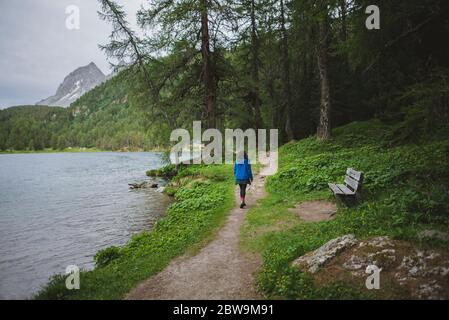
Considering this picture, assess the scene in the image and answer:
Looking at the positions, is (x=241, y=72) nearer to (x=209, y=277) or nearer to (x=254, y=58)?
(x=254, y=58)

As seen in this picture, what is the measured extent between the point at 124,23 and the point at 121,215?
15998 millimetres

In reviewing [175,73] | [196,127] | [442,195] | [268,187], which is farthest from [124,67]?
[442,195]

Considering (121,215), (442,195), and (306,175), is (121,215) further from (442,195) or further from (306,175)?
(442,195)

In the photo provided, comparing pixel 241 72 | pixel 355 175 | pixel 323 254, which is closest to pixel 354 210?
pixel 355 175

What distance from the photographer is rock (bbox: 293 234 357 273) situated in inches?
225

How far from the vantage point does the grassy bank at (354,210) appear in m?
5.66

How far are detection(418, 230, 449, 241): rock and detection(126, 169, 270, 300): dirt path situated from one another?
3.27m

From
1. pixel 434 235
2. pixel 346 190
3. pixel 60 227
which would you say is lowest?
pixel 60 227

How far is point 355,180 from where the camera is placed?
962 centimetres

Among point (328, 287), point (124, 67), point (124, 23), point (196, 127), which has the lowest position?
point (328, 287)

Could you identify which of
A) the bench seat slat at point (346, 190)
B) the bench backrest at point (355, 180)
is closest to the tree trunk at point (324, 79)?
the bench backrest at point (355, 180)

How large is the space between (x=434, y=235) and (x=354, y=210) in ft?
10.2

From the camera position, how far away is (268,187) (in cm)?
1473

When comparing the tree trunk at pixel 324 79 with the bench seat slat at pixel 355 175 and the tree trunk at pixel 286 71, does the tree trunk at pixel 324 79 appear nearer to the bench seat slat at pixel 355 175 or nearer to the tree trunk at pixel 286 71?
the tree trunk at pixel 286 71
